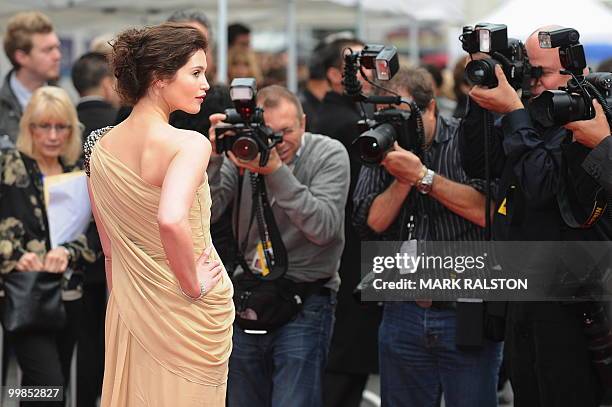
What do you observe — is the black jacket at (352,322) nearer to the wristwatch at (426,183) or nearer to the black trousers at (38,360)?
the wristwatch at (426,183)

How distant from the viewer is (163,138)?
326 centimetres

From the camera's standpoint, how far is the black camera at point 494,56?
3.90m

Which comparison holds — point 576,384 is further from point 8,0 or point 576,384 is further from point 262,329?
point 8,0

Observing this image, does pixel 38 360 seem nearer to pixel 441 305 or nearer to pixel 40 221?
pixel 40 221

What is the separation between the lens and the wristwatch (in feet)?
13.8

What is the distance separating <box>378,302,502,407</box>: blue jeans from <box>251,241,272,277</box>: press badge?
0.51 metres

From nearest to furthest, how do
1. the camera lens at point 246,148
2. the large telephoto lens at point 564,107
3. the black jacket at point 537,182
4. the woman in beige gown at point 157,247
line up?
1. the woman in beige gown at point 157,247
2. the large telephoto lens at point 564,107
3. the black jacket at point 537,182
4. the camera lens at point 246,148

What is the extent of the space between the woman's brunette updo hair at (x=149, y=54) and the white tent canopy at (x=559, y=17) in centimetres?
725

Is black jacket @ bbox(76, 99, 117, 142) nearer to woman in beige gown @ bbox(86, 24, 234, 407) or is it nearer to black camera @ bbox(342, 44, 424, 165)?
black camera @ bbox(342, 44, 424, 165)

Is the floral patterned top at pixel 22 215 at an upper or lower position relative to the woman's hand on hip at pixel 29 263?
upper

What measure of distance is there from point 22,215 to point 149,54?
2.15 m

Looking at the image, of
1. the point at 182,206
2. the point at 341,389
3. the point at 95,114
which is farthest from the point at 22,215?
the point at 182,206

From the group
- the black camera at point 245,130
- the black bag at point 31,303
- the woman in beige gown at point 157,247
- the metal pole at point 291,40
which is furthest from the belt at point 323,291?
the metal pole at point 291,40

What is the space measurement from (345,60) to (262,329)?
1.13 m
